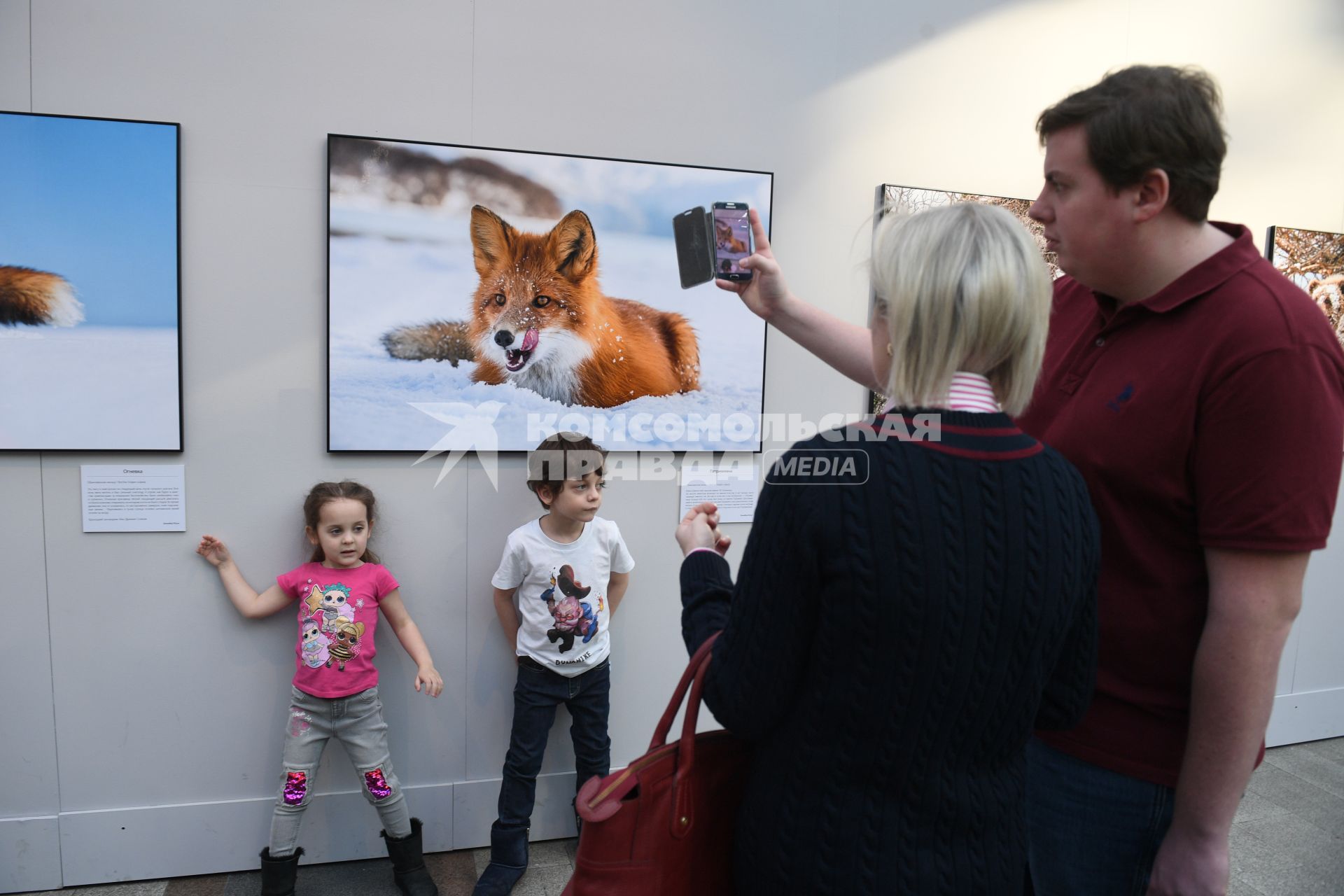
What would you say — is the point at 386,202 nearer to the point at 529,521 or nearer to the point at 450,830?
the point at 529,521

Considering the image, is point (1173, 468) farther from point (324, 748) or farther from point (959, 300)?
point (324, 748)

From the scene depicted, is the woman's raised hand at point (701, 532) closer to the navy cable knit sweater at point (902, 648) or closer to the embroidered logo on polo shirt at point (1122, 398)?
the navy cable knit sweater at point (902, 648)

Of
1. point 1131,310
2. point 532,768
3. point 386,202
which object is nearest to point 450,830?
point 532,768

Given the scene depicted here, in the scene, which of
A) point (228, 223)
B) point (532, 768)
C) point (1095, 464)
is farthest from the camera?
point (532, 768)

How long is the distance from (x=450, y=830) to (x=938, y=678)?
244cm

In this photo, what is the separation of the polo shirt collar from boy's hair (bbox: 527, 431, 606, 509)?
5.91 ft

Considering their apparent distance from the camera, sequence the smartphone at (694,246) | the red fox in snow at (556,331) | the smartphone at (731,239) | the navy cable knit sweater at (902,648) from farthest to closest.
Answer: the red fox in snow at (556,331) < the smartphone at (694,246) < the smartphone at (731,239) < the navy cable knit sweater at (902,648)

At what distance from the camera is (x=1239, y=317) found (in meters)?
1.10

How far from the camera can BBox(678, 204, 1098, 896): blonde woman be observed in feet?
3.20

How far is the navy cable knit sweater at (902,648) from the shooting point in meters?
0.97

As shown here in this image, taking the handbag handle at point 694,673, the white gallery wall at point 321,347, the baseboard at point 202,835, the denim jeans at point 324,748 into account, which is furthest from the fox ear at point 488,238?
the handbag handle at point 694,673

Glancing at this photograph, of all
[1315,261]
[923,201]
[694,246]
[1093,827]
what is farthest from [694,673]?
[1315,261]

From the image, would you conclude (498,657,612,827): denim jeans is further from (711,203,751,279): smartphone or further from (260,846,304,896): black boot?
(711,203,751,279): smartphone

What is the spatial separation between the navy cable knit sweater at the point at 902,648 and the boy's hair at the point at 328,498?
1842 millimetres
